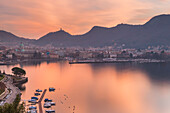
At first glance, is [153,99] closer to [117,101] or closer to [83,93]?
[117,101]

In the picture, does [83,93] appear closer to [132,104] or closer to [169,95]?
[132,104]

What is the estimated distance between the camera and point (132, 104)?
27.9ft

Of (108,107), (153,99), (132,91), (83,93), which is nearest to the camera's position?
(108,107)

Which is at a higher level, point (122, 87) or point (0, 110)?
point (0, 110)

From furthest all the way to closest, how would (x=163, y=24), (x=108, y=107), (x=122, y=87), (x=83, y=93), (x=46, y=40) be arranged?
(x=46, y=40) → (x=163, y=24) → (x=122, y=87) → (x=83, y=93) → (x=108, y=107)

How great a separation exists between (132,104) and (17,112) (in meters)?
6.01

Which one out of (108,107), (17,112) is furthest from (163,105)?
(17,112)

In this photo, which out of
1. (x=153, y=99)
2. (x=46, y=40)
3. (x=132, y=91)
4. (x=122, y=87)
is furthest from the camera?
(x=46, y=40)

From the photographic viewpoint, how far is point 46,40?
105188 mm

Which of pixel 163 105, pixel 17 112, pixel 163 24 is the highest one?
pixel 163 24

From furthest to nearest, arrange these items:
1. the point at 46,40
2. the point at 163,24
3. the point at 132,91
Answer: the point at 46,40 → the point at 163,24 → the point at 132,91

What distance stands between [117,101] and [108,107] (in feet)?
3.27

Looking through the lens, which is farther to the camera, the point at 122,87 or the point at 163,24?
the point at 163,24

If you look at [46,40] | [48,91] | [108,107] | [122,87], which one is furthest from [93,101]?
[46,40]
